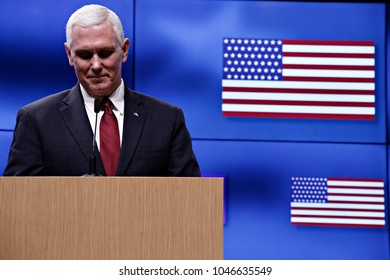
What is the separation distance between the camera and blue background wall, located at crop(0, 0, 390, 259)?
352 centimetres

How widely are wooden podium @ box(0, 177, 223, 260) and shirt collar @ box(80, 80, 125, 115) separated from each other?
71 centimetres

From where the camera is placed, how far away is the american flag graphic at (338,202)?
3527mm

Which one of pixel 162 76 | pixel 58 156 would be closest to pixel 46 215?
pixel 58 156

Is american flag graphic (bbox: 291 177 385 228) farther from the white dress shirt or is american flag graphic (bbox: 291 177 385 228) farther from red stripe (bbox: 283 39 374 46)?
the white dress shirt

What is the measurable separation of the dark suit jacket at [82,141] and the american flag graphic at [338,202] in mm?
1567

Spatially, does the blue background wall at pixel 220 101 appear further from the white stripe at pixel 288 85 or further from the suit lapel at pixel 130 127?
the suit lapel at pixel 130 127

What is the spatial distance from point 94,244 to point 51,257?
0.34 feet

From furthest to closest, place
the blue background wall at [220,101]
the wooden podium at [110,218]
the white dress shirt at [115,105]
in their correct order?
the blue background wall at [220,101], the white dress shirt at [115,105], the wooden podium at [110,218]

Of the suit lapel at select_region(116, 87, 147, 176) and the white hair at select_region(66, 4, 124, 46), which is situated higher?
the white hair at select_region(66, 4, 124, 46)

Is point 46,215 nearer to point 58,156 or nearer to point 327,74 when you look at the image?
point 58,156

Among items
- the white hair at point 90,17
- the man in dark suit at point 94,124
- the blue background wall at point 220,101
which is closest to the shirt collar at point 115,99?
the man in dark suit at point 94,124

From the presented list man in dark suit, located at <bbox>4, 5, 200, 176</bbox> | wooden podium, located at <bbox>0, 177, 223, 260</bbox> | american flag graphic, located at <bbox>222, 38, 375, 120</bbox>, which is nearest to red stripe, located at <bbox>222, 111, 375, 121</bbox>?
american flag graphic, located at <bbox>222, 38, 375, 120</bbox>

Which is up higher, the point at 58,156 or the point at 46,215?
the point at 58,156

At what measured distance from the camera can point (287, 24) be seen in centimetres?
359
